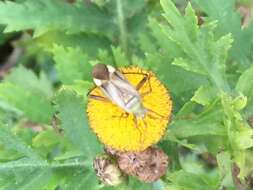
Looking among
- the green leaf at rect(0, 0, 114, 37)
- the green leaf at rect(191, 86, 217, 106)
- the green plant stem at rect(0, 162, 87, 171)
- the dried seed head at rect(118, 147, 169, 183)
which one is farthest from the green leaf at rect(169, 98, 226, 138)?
the green leaf at rect(0, 0, 114, 37)

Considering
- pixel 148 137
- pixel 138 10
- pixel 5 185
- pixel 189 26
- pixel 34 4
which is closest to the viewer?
pixel 148 137

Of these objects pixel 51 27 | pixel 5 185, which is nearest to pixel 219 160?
pixel 5 185

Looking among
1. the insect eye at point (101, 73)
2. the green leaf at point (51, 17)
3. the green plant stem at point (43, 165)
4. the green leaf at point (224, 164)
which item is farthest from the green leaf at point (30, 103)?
the green leaf at point (224, 164)

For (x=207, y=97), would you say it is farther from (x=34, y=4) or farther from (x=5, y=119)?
(x=5, y=119)

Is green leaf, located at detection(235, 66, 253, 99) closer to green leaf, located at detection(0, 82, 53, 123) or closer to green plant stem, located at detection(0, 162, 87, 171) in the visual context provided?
green plant stem, located at detection(0, 162, 87, 171)

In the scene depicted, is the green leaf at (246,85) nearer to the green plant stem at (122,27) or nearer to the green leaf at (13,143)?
the green leaf at (13,143)

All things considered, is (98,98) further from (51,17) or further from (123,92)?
(51,17)
